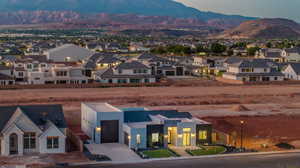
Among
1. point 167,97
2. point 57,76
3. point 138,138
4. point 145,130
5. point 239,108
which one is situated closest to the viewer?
point 138,138

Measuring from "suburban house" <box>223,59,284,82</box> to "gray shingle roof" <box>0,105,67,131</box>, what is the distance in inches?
1752

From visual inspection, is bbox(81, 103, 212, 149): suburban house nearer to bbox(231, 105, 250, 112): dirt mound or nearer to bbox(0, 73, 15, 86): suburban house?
bbox(231, 105, 250, 112): dirt mound

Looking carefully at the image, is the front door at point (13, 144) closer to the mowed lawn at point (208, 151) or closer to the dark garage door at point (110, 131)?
the dark garage door at point (110, 131)

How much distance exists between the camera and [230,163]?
26.6 metres

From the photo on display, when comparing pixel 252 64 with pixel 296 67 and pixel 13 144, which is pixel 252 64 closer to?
pixel 296 67

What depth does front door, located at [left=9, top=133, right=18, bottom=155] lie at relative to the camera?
28016 millimetres

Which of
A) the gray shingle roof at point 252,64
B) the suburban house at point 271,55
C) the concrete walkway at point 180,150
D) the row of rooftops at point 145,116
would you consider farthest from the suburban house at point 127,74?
the suburban house at point 271,55

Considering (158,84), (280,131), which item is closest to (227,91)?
(158,84)

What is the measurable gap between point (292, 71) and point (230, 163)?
53.2m

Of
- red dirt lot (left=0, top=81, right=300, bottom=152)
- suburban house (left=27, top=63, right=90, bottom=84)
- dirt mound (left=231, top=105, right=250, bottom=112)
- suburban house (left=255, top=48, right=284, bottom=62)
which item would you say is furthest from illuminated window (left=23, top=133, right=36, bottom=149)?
suburban house (left=255, top=48, right=284, bottom=62)

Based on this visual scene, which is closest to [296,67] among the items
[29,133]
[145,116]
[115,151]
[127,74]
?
[127,74]

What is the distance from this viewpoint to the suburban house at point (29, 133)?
28.0 meters

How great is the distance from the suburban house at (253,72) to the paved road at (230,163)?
43.8 meters

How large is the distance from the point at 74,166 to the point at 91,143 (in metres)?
5.68
